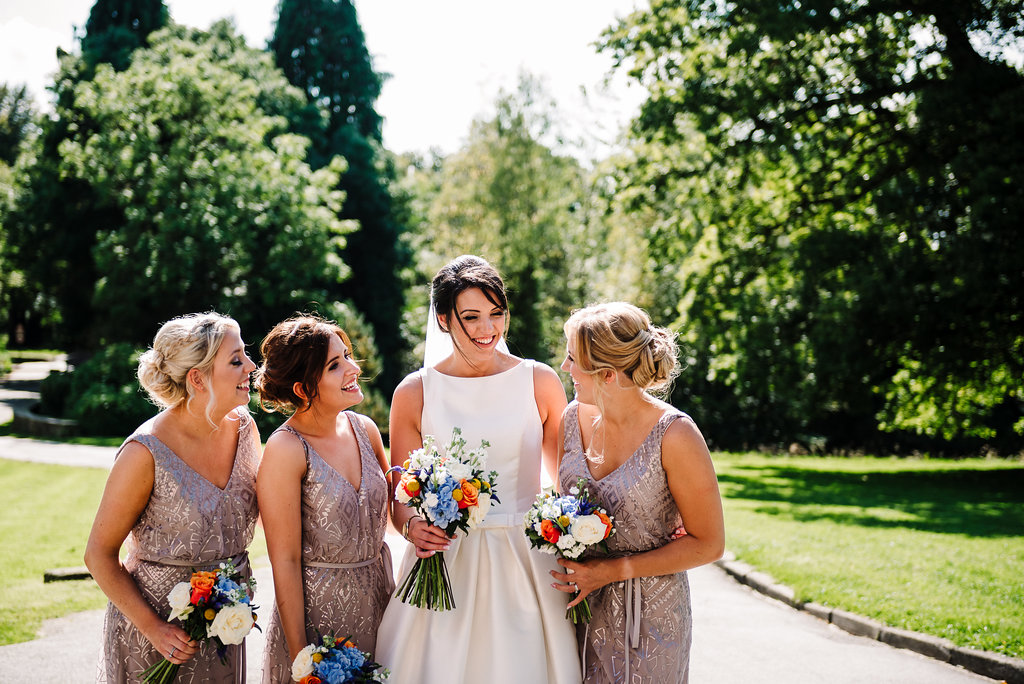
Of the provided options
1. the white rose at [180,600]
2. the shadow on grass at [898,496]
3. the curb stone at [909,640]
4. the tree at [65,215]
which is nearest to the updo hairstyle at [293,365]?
the white rose at [180,600]

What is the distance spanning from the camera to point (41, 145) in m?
29.1

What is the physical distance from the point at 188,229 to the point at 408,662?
24180mm

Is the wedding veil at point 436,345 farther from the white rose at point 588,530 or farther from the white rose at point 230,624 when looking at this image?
the white rose at point 230,624

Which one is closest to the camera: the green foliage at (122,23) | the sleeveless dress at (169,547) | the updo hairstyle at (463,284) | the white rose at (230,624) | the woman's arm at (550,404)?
the white rose at (230,624)

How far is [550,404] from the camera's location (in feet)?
13.7

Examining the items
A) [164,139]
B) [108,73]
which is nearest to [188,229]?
[164,139]

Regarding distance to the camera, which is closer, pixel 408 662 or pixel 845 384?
pixel 408 662

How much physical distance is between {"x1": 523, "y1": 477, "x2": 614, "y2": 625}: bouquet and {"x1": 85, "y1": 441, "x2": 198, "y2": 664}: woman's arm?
1.48m

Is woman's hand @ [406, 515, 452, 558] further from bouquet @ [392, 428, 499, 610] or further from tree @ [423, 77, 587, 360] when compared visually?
tree @ [423, 77, 587, 360]

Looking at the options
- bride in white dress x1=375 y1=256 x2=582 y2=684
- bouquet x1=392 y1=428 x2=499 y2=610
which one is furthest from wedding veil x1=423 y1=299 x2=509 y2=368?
bouquet x1=392 y1=428 x2=499 y2=610

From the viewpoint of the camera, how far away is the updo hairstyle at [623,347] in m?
3.38

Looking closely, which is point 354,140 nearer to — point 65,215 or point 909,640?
point 65,215

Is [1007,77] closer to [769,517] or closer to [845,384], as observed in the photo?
[845,384]


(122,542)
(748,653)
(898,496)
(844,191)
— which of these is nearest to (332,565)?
(122,542)
